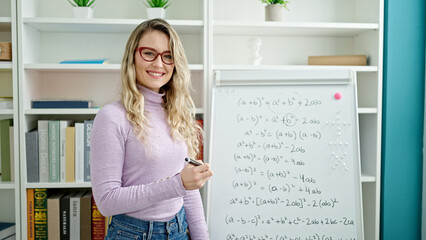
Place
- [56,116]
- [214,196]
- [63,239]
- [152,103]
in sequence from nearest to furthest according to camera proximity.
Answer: [152,103]
[214,196]
[63,239]
[56,116]

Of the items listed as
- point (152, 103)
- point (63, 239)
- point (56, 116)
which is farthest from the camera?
point (56, 116)

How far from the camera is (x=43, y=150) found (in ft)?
→ 6.38

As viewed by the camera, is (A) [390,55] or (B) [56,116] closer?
(A) [390,55]

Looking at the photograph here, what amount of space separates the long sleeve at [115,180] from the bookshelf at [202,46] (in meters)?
0.82

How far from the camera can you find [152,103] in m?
1.36

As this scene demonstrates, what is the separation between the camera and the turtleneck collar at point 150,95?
1.33 meters

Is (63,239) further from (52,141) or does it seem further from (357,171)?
(357,171)

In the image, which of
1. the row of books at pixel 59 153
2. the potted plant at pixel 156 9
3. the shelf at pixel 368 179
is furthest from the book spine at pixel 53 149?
the shelf at pixel 368 179

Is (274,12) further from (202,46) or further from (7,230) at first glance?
(7,230)

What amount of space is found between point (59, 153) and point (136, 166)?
3.01ft

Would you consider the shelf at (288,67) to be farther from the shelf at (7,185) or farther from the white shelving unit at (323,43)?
the shelf at (7,185)

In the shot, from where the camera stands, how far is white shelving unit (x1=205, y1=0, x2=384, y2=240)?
2.03 metres

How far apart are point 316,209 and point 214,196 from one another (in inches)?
20.1

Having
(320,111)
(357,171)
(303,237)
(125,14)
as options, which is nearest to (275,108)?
(320,111)
